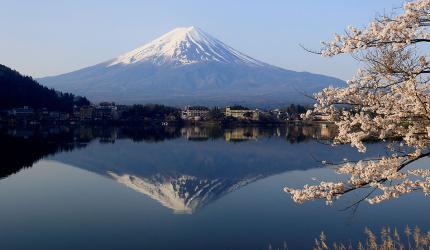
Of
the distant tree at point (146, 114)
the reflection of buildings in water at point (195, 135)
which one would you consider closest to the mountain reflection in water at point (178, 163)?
the reflection of buildings in water at point (195, 135)

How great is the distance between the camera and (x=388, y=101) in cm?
320

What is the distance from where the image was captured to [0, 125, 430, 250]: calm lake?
25.2 feet

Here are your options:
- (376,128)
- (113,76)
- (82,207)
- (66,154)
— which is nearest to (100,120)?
(66,154)

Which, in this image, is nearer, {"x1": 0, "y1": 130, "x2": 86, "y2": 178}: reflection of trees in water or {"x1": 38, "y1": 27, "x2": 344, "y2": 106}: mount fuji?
{"x1": 0, "y1": 130, "x2": 86, "y2": 178}: reflection of trees in water

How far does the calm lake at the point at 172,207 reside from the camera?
7.69m

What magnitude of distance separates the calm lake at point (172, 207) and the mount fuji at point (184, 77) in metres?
93.1

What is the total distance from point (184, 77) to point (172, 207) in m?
127

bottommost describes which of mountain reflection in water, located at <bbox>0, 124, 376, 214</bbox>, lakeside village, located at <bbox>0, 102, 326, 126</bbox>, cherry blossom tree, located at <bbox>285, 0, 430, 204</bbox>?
mountain reflection in water, located at <bbox>0, 124, 376, 214</bbox>

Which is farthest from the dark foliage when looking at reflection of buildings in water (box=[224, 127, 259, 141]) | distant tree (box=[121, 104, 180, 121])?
reflection of buildings in water (box=[224, 127, 259, 141])

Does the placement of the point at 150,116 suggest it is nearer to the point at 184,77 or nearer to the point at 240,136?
the point at 240,136

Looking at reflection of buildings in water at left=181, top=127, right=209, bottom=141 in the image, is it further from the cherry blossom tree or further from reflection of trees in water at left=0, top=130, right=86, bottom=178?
the cherry blossom tree

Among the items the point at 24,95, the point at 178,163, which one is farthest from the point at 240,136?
the point at 24,95

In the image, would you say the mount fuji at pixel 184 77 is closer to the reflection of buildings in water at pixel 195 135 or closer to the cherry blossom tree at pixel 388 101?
the reflection of buildings in water at pixel 195 135

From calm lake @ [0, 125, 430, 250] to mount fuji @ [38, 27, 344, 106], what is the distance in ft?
305
